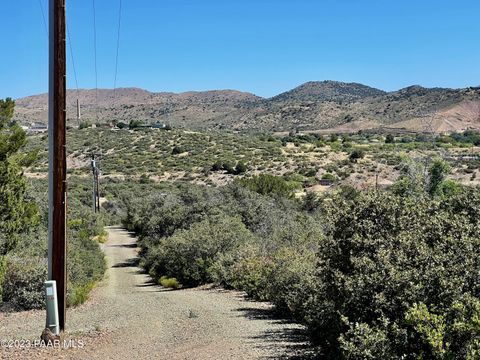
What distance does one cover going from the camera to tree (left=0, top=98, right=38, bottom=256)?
23.8m

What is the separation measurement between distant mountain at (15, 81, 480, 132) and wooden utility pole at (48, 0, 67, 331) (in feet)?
295

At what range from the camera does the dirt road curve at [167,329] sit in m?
11.2

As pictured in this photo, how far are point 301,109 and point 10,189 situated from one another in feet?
348

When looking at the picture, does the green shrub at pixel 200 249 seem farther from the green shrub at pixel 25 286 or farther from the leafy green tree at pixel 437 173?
the leafy green tree at pixel 437 173

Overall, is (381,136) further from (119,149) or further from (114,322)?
(114,322)

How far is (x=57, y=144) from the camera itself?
35.8ft

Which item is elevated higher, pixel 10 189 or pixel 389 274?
pixel 10 189

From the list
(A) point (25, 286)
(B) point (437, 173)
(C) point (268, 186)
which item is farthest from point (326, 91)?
(A) point (25, 286)

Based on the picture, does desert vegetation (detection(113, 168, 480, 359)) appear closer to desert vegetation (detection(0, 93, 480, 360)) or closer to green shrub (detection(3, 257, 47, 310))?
desert vegetation (detection(0, 93, 480, 360))

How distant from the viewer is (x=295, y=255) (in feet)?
58.6

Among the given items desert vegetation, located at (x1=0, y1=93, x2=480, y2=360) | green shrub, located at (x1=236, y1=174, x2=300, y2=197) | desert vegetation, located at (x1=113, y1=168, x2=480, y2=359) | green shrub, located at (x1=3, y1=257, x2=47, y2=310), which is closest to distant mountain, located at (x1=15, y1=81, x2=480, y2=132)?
desert vegetation, located at (x1=0, y1=93, x2=480, y2=360)

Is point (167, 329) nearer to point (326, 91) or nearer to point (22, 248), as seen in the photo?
point (22, 248)

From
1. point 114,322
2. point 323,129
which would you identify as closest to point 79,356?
point 114,322

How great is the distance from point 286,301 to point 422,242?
23.8 feet
